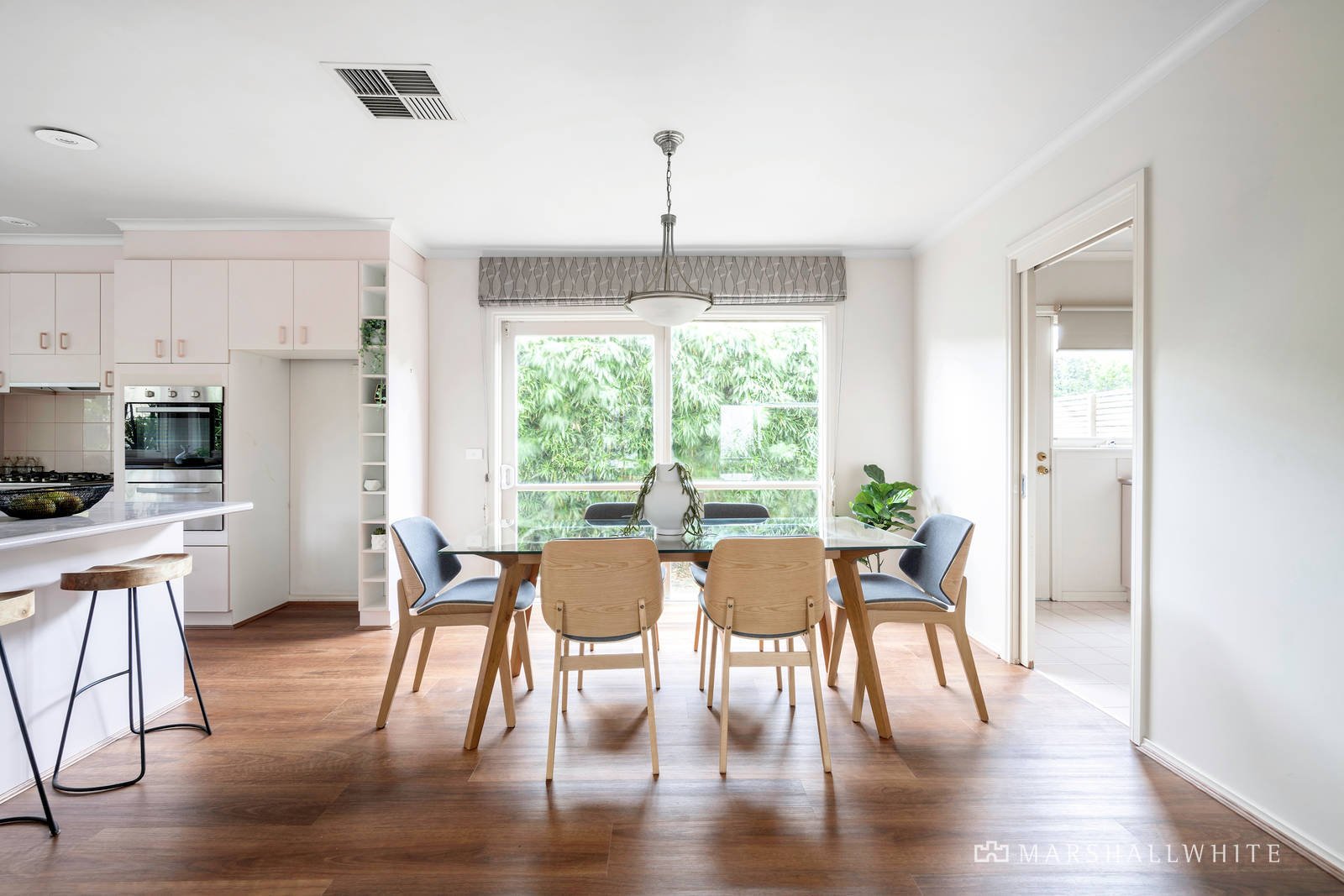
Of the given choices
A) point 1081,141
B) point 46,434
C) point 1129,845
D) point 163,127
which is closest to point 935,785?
point 1129,845

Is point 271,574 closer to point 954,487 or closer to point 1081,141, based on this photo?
point 954,487

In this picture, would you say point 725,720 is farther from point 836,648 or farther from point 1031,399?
point 1031,399

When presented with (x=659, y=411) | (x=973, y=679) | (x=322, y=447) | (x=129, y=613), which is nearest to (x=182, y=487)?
(x=322, y=447)

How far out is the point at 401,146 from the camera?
3.11 m

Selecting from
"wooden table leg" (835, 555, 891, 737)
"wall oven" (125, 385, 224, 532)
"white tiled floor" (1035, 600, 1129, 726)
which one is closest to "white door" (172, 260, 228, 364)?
"wall oven" (125, 385, 224, 532)

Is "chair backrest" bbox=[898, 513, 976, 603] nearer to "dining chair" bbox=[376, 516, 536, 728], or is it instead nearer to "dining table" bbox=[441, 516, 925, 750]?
"dining table" bbox=[441, 516, 925, 750]

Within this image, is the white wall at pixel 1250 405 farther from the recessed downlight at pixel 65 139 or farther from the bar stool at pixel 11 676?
the recessed downlight at pixel 65 139

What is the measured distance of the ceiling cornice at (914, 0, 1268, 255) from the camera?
2088mm

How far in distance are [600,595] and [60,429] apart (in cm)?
473

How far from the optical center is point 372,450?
14.0 feet

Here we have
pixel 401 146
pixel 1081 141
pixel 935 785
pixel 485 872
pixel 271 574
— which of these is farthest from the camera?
pixel 271 574

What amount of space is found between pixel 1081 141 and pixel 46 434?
6642 millimetres

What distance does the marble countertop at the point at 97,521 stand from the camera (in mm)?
1980

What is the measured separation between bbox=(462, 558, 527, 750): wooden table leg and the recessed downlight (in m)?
2.82
